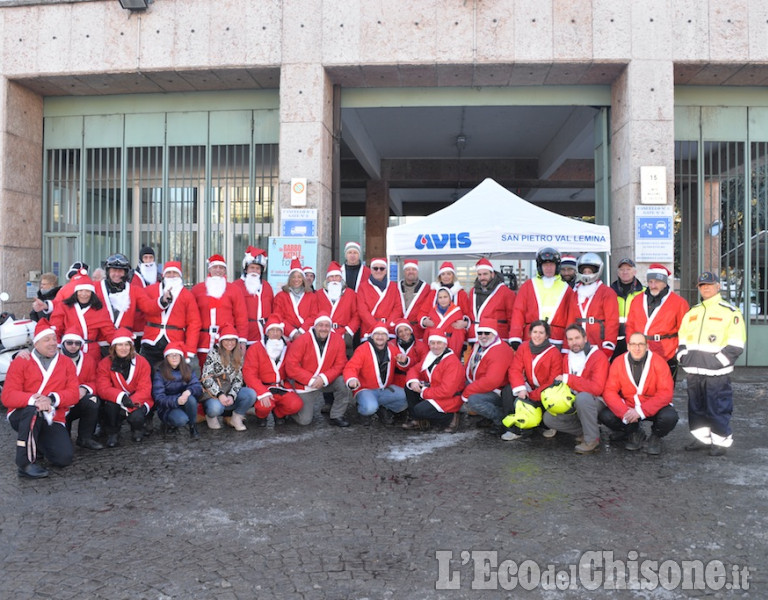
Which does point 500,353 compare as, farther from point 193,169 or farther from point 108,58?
point 108,58

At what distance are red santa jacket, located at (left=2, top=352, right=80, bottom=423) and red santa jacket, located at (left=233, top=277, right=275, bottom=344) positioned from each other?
243 cm

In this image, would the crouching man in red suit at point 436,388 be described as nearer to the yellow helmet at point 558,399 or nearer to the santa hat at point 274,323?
the yellow helmet at point 558,399

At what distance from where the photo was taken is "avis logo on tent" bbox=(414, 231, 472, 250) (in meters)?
8.64

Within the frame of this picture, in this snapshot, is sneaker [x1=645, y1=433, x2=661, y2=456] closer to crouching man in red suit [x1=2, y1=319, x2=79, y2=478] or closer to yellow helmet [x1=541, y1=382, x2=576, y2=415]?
yellow helmet [x1=541, y1=382, x2=576, y2=415]

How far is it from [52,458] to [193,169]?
302 inches

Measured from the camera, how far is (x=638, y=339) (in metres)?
5.79

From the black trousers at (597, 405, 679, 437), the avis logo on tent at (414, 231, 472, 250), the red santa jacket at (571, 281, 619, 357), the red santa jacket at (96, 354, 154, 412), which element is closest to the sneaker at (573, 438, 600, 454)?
the black trousers at (597, 405, 679, 437)

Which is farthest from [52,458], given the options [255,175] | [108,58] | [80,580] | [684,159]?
[684,159]

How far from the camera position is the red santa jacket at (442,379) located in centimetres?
668

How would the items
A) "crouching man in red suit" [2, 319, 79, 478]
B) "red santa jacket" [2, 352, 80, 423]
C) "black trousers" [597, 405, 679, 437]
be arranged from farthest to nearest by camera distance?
"black trousers" [597, 405, 679, 437]
"red santa jacket" [2, 352, 80, 423]
"crouching man in red suit" [2, 319, 79, 478]

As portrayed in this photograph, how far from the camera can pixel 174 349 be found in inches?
259

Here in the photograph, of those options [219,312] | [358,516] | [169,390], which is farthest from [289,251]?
[358,516]

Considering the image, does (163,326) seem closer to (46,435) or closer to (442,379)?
(46,435)

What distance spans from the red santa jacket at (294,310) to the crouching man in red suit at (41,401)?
276 cm
